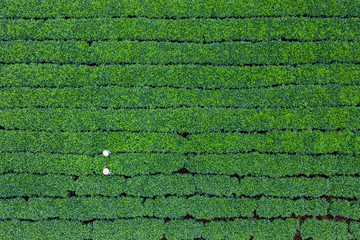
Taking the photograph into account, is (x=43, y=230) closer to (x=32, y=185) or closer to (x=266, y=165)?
(x=32, y=185)

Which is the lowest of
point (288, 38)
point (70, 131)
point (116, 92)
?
point (70, 131)

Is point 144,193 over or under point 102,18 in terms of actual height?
under

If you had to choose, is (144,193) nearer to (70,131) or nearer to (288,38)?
(70,131)

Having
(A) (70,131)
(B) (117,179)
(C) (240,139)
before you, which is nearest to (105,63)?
(A) (70,131)

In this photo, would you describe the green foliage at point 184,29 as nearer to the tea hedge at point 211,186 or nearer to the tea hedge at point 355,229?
the tea hedge at point 211,186

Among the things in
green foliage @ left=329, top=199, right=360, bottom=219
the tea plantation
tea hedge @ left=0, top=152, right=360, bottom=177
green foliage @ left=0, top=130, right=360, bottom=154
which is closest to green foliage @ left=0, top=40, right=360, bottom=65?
the tea plantation

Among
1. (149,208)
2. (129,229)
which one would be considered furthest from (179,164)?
(129,229)
